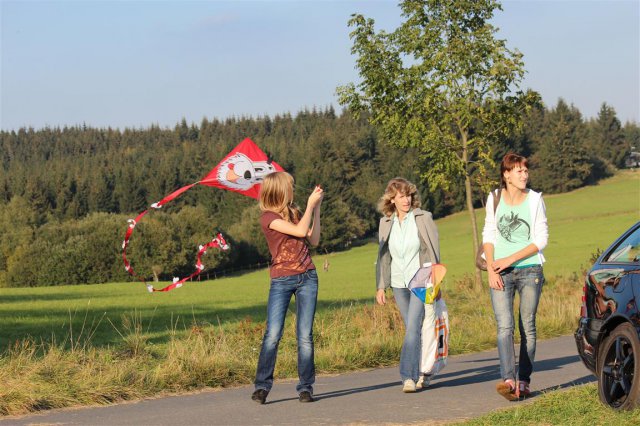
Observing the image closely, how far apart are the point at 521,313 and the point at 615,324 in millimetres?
1309

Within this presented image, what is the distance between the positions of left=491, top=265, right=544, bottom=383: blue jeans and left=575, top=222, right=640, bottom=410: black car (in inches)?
23.4

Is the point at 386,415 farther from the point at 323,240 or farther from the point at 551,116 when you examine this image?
the point at 551,116

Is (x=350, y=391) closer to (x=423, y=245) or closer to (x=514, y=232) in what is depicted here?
(x=423, y=245)

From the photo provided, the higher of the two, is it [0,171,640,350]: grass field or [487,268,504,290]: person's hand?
[487,268,504,290]: person's hand

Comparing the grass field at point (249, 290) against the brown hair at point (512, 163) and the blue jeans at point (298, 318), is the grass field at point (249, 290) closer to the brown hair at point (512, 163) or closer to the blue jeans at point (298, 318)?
the blue jeans at point (298, 318)

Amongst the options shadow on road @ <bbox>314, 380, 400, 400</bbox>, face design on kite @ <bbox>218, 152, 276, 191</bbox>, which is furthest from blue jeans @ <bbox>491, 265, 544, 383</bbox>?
face design on kite @ <bbox>218, 152, 276, 191</bbox>

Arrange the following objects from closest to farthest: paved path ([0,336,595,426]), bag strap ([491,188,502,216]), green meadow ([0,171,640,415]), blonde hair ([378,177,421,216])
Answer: paved path ([0,336,595,426]) < bag strap ([491,188,502,216]) < green meadow ([0,171,640,415]) < blonde hair ([378,177,421,216])

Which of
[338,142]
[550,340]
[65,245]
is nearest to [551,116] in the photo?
[338,142]

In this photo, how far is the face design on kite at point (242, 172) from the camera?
10.5 metres

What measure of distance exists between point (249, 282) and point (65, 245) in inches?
933

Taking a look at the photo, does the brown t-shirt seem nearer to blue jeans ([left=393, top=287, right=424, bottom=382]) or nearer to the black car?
blue jeans ([left=393, top=287, right=424, bottom=382])

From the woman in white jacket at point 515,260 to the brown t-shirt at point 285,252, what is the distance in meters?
1.51

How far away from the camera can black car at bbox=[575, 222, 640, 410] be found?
6.61 metres

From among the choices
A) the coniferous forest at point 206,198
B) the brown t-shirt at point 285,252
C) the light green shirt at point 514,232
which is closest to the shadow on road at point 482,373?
the light green shirt at point 514,232
